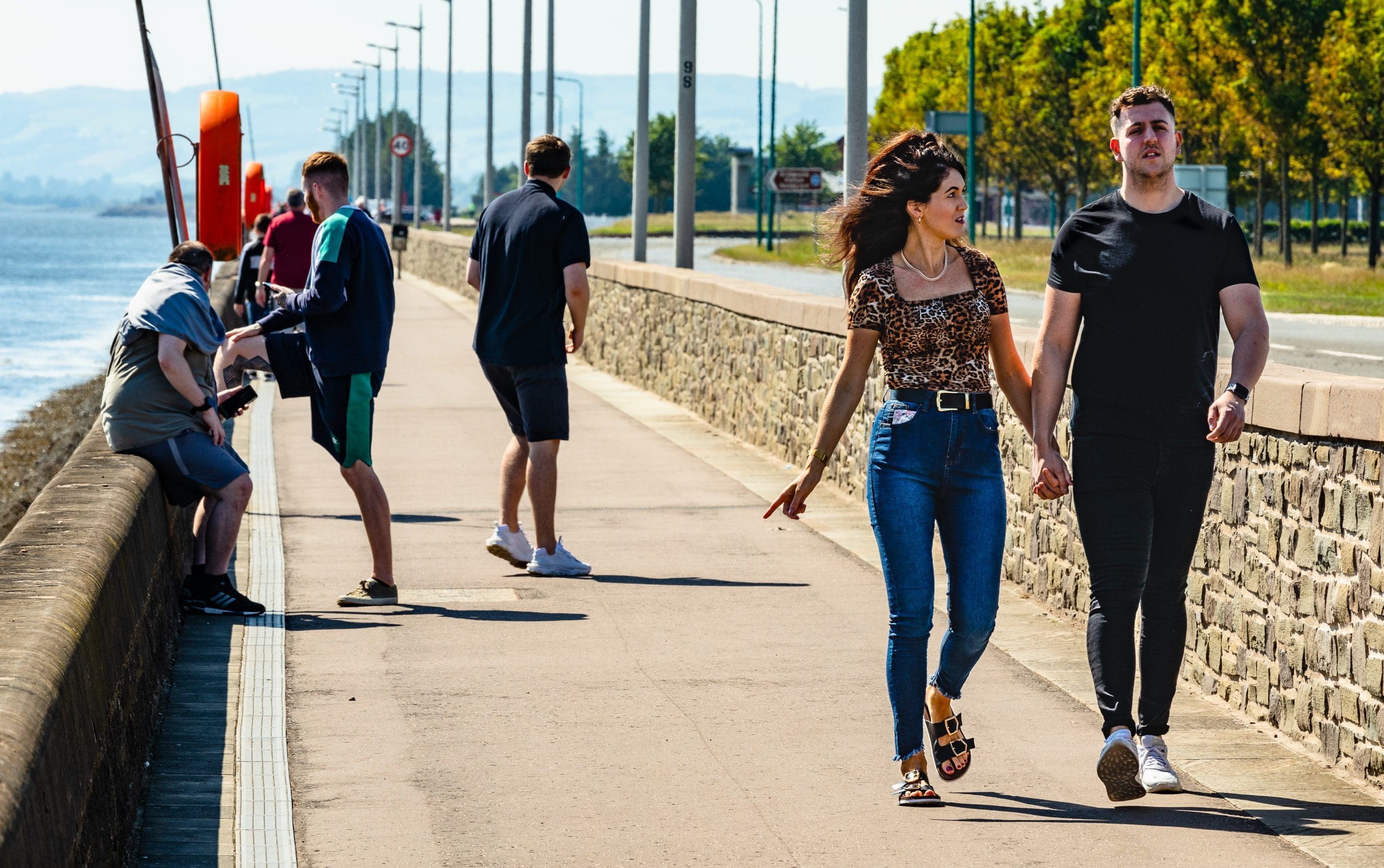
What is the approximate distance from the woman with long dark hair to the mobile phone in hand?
3.75 metres

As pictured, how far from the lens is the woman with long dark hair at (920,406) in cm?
501

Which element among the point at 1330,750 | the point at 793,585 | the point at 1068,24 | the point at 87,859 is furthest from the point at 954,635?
the point at 1068,24

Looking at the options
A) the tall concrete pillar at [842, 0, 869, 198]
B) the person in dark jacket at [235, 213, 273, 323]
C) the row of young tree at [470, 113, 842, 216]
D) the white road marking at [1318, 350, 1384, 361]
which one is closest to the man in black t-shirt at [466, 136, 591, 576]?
the tall concrete pillar at [842, 0, 869, 198]

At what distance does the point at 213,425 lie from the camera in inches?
295

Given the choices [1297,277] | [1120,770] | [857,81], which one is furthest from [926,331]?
[1297,277]

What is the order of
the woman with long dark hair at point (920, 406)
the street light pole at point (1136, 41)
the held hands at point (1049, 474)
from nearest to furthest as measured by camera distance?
1. the woman with long dark hair at point (920, 406)
2. the held hands at point (1049, 474)
3. the street light pole at point (1136, 41)

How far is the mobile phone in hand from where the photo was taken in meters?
8.19

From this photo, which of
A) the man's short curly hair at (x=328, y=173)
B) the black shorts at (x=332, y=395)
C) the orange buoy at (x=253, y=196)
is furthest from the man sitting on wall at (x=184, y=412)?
the orange buoy at (x=253, y=196)

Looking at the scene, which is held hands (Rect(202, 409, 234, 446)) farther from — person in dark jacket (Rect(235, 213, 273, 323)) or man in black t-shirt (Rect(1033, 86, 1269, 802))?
person in dark jacket (Rect(235, 213, 273, 323))

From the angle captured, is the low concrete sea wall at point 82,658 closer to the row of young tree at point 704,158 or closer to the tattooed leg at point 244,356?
the tattooed leg at point 244,356

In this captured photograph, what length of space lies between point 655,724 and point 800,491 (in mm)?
1198

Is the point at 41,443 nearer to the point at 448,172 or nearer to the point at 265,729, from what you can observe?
the point at 265,729

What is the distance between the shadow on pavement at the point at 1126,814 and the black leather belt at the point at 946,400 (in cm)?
107

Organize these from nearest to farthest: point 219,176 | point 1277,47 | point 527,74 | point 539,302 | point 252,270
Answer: point 539,302 < point 219,176 < point 252,270 < point 527,74 < point 1277,47
